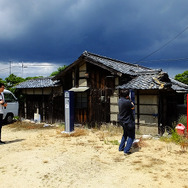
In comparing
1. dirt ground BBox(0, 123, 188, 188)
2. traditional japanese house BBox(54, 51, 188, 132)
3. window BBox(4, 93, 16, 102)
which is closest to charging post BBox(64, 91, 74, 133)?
traditional japanese house BBox(54, 51, 188, 132)

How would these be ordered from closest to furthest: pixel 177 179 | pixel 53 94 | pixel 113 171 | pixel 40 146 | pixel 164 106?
pixel 177 179 < pixel 113 171 < pixel 40 146 < pixel 164 106 < pixel 53 94

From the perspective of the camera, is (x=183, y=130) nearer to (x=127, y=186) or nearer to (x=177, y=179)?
(x=177, y=179)

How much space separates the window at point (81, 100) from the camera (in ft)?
34.5

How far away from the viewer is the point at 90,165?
474cm

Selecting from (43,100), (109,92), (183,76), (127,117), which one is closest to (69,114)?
(109,92)

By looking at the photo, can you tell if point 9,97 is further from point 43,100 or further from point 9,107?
point 43,100

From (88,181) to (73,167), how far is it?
861 mm

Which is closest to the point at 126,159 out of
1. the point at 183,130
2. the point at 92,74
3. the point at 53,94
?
the point at 183,130

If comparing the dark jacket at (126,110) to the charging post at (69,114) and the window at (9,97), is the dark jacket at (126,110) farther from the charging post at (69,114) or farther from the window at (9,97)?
the window at (9,97)

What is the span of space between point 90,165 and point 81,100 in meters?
6.15

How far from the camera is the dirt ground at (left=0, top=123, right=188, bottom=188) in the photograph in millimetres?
3795

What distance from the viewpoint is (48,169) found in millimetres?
4496

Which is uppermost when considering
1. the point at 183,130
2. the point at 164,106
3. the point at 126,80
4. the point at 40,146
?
the point at 126,80

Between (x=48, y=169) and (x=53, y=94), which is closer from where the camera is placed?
(x=48, y=169)
